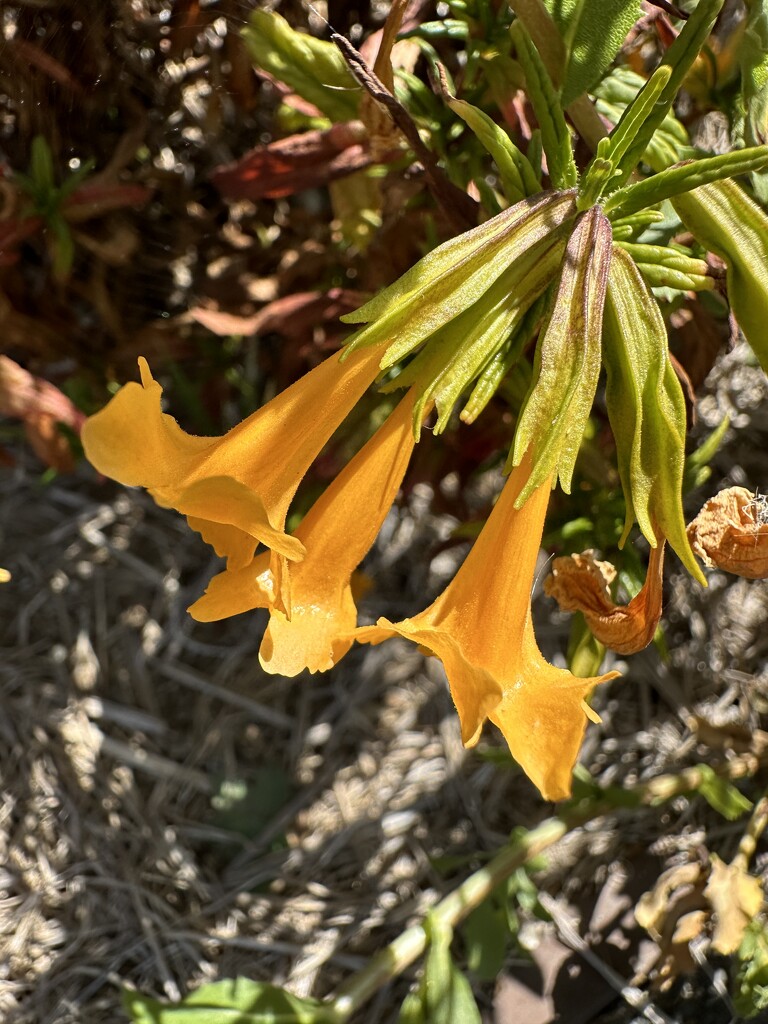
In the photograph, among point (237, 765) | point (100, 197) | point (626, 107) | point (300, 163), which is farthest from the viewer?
point (237, 765)

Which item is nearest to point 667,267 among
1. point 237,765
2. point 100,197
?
point 100,197

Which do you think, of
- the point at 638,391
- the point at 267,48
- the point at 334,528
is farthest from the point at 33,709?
the point at 638,391

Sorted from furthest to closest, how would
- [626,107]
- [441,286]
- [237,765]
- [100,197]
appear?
[237,765] → [100,197] → [626,107] → [441,286]

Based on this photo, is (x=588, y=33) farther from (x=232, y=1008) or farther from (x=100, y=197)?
(x=232, y=1008)

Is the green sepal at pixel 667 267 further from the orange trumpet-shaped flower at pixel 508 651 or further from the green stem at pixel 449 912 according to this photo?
the green stem at pixel 449 912

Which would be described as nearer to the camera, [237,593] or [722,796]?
[237,593]

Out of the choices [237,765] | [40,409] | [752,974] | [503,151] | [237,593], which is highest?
[503,151]
